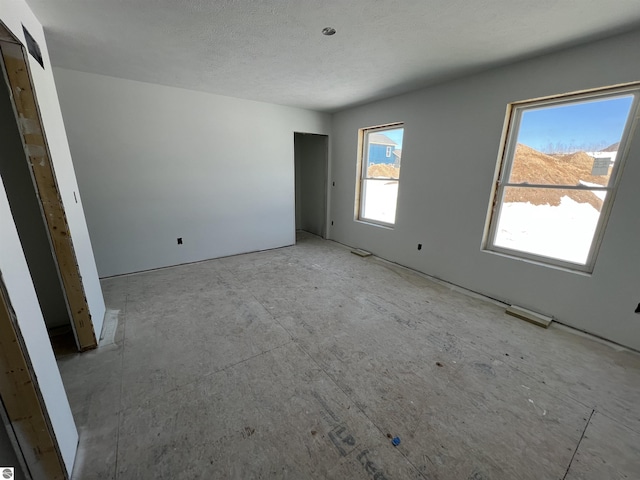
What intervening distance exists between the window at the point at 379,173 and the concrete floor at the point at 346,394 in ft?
6.10

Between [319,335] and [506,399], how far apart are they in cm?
138

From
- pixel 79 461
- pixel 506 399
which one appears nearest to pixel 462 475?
pixel 506 399

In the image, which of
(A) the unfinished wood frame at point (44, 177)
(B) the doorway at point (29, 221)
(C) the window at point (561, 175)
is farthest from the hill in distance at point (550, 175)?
(B) the doorway at point (29, 221)

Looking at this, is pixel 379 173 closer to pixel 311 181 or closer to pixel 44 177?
pixel 311 181

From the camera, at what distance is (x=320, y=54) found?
2.32 metres

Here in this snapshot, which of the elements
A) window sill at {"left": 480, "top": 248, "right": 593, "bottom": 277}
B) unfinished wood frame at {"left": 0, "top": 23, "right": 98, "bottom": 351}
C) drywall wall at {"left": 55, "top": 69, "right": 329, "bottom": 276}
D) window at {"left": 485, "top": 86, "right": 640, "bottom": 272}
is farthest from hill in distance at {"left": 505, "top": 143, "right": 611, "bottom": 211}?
unfinished wood frame at {"left": 0, "top": 23, "right": 98, "bottom": 351}

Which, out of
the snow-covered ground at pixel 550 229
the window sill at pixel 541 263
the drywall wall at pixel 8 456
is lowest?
the drywall wall at pixel 8 456

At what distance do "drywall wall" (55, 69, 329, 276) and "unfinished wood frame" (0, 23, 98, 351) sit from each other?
1666 millimetres

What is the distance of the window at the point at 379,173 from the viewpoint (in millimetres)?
3932

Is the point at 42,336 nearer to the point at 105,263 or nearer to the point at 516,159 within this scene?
the point at 105,263

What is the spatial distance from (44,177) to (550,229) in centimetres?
432

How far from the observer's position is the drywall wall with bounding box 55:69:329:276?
9.86ft

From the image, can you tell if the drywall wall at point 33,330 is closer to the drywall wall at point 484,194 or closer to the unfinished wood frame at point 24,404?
the unfinished wood frame at point 24,404

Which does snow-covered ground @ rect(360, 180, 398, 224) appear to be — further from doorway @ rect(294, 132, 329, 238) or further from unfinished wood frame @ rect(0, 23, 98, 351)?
unfinished wood frame @ rect(0, 23, 98, 351)
